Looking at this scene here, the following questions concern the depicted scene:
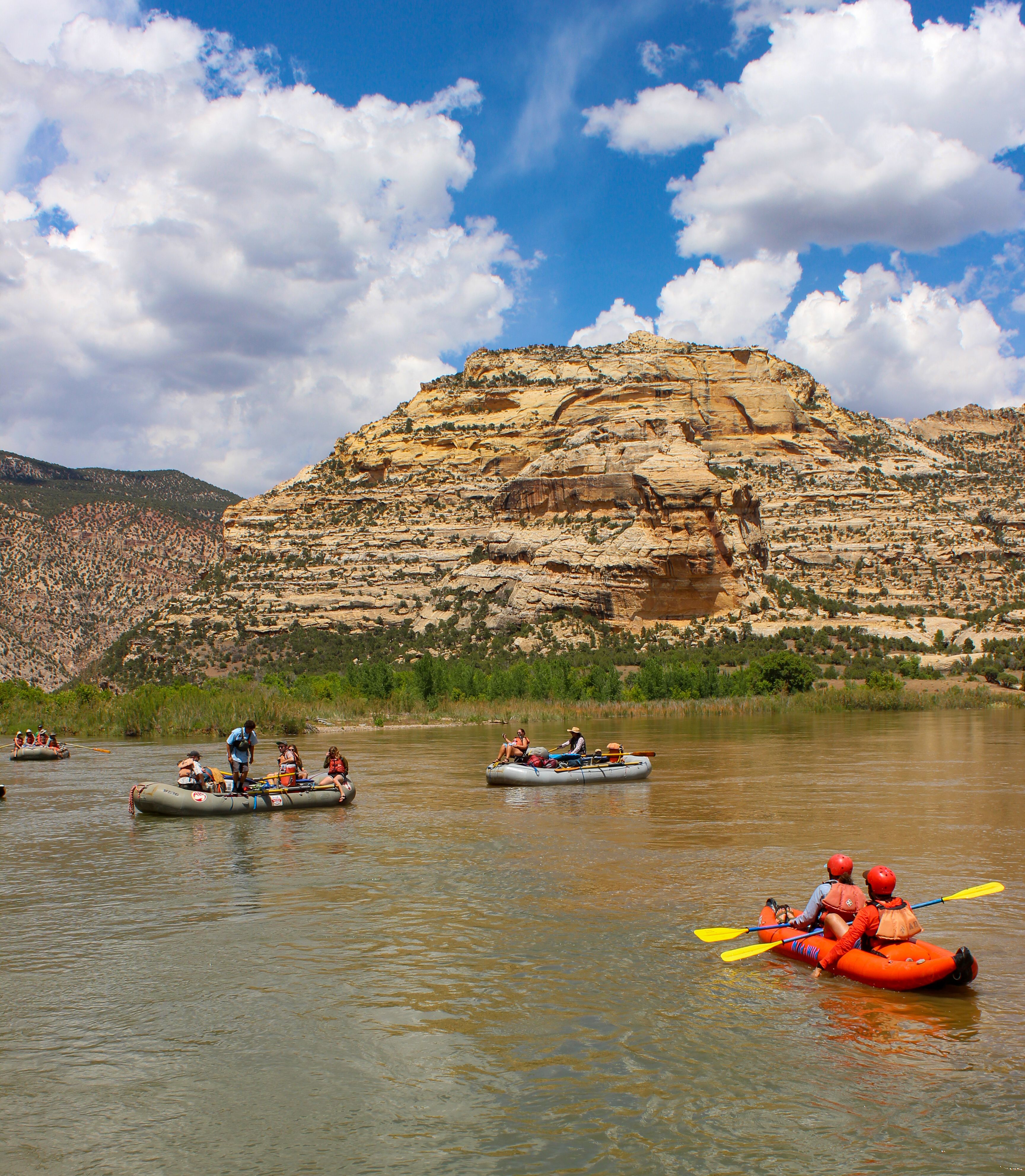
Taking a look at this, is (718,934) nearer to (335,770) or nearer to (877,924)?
(877,924)

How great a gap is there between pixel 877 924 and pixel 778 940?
1.02 metres

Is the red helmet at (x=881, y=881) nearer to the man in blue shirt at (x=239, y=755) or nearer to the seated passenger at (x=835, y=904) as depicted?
the seated passenger at (x=835, y=904)

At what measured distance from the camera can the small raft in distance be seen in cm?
2266

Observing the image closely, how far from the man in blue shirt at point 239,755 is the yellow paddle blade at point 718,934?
473 inches

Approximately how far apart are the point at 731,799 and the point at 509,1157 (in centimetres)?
1507

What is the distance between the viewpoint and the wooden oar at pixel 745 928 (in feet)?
31.6

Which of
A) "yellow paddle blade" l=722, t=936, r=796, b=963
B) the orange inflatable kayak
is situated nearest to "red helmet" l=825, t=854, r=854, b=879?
the orange inflatable kayak

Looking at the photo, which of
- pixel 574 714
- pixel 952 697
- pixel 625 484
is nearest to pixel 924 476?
pixel 625 484

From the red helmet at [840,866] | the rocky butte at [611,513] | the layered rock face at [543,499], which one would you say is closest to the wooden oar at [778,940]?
the red helmet at [840,866]

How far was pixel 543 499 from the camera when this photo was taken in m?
87.6

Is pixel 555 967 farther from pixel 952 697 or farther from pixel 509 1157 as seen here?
pixel 952 697

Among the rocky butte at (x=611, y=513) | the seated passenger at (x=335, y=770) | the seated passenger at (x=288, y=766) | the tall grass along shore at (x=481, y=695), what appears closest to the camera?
the seated passenger at (x=335, y=770)

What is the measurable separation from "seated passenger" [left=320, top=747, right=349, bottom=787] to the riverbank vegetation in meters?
21.2

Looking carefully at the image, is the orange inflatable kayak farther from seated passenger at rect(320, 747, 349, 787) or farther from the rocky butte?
the rocky butte
